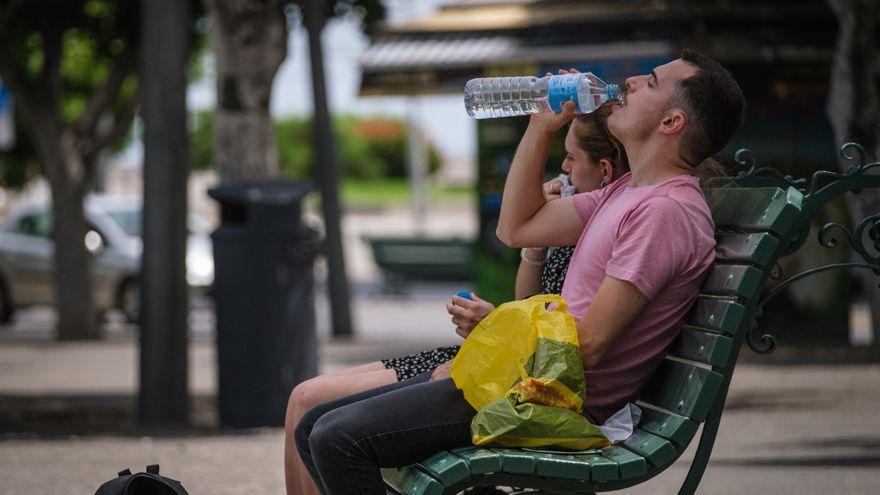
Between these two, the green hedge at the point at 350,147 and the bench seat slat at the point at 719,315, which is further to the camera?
the green hedge at the point at 350,147

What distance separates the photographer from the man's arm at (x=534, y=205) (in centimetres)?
430

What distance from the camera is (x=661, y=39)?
15.7 meters

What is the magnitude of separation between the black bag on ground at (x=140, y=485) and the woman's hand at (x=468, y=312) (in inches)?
36.1

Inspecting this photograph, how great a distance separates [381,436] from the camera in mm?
3957

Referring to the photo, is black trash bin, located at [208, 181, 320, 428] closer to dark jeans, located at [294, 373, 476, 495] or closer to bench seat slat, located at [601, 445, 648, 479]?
dark jeans, located at [294, 373, 476, 495]

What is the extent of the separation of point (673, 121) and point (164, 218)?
5940 millimetres

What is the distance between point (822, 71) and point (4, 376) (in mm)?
8190

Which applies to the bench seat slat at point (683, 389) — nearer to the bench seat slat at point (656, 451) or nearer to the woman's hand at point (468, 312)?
the bench seat slat at point (656, 451)

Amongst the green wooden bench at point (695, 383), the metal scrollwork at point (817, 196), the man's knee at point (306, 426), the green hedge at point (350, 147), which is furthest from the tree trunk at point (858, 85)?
the green hedge at point (350, 147)

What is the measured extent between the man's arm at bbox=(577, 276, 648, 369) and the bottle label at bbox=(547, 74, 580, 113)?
1.72 ft

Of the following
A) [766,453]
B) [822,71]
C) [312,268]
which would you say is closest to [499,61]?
[822,71]

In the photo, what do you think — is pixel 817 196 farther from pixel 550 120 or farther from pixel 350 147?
pixel 350 147

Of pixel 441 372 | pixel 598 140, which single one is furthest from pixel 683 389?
pixel 598 140

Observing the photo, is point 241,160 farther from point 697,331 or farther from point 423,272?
point 423,272
